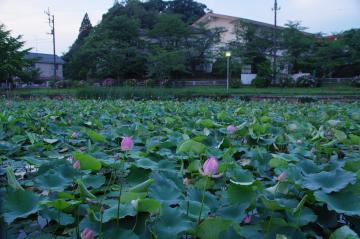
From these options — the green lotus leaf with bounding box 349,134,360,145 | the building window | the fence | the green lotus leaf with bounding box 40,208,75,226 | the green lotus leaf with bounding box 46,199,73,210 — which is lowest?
the green lotus leaf with bounding box 40,208,75,226

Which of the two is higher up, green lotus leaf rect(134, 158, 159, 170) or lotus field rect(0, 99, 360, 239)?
green lotus leaf rect(134, 158, 159, 170)

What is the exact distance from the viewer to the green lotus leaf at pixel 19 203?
87 centimetres

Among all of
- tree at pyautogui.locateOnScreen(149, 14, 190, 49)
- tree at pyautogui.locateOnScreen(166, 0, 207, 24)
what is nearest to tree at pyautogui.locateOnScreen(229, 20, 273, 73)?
tree at pyautogui.locateOnScreen(149, 14, 190, 49)

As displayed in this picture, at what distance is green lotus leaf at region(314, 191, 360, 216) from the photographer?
88 centimetres

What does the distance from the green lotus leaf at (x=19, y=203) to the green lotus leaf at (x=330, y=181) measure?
27.4 inches

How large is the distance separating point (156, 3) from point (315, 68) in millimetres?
18692

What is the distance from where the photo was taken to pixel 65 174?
1130 mm

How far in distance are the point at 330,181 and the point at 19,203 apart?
0.80 meters

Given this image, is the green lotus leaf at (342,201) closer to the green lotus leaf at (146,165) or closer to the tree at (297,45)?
the green lotus leaf at (146,165)

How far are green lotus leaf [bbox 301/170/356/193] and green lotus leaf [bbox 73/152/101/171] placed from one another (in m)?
0.59

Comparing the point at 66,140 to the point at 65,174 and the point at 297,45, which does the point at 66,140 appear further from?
the point at 297,45

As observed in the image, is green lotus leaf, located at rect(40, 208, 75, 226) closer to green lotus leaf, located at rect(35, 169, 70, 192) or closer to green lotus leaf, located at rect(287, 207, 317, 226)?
green lotus leaf, located at rect(35, 169, 70, 192)

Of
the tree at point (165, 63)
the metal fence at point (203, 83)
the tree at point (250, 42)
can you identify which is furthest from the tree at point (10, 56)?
the tree at point (250, 42)

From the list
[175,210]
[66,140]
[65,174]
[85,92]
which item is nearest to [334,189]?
[175,210]
